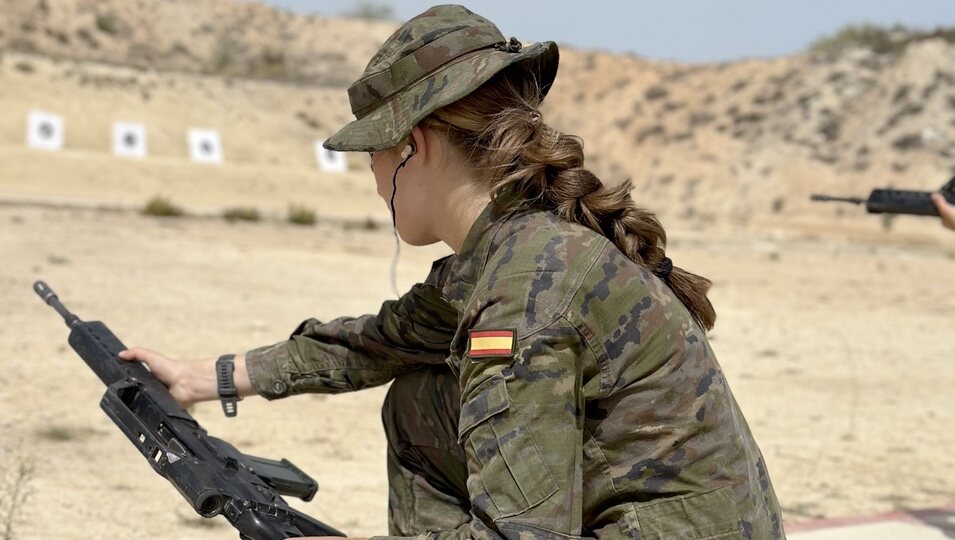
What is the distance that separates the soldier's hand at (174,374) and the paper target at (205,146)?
23.4 metres

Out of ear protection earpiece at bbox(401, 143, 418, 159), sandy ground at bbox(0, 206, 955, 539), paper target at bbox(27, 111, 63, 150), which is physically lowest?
sandy ground at bbox(0, 206, 955, 539)

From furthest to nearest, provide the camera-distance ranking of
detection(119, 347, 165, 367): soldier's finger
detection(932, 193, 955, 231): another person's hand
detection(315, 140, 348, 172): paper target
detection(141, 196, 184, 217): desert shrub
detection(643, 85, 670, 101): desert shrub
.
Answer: detection(643, 85, 670, 101): desert shrub < detection(315, 140, 348, 172): paper target < detection(141, 196, 184, 217): desert shrub < detection(932, 193, 955, 231): another person's hand < detection(119, 347, 165, 367): soldier's finger

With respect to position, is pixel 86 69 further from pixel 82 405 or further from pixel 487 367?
pixel 487 367

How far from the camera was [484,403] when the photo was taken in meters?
1.55

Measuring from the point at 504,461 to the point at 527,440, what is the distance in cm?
4

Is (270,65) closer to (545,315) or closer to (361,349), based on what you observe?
(361,349)

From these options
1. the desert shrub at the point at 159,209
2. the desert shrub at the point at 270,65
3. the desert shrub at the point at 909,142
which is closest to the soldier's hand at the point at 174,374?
the desert shrub at the point at 159,209

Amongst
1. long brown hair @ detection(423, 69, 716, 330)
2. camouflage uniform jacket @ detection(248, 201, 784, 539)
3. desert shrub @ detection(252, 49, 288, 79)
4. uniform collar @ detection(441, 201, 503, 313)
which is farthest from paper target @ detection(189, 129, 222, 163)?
camouflage uniform jacket @ detection(248, 201, 784, 539)

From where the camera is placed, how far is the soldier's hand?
2.60 metres

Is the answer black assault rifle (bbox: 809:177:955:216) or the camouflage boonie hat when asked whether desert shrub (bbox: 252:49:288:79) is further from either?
the camouflage boonie hat

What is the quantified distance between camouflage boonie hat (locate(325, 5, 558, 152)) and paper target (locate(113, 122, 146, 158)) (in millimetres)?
23435

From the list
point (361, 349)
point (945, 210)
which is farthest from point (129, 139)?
point (361, 349)

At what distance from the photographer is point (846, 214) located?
22.8 metres

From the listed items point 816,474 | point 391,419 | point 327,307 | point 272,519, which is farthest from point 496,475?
point 327,307
